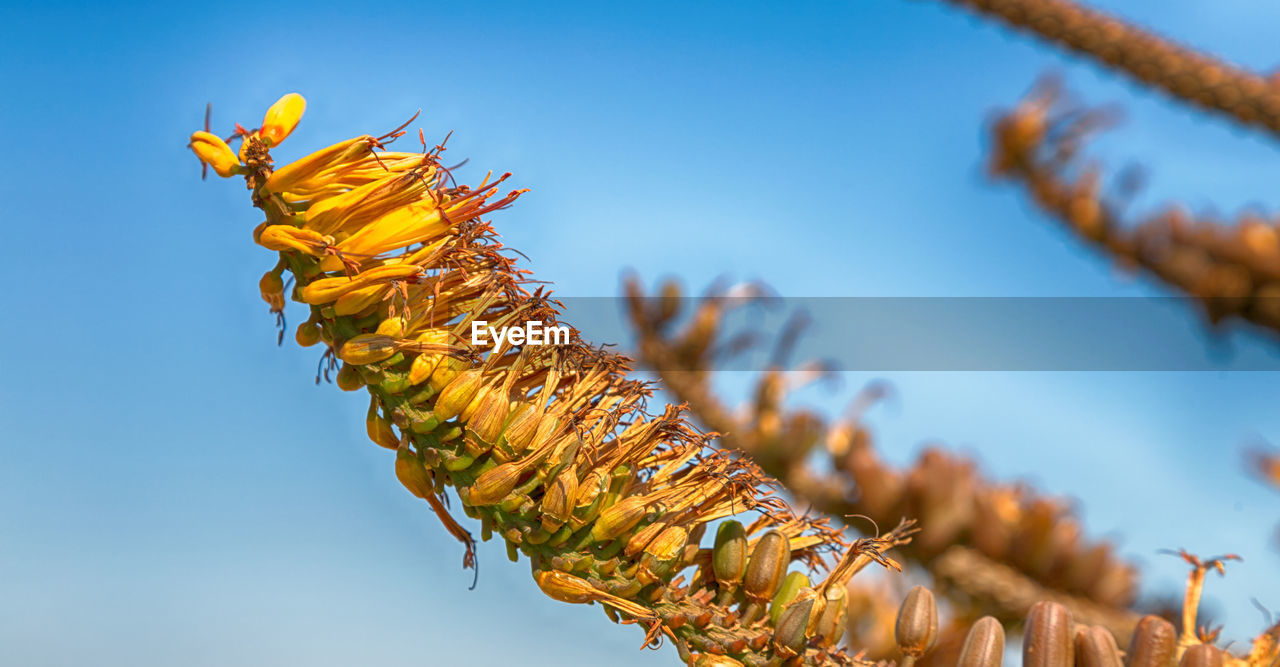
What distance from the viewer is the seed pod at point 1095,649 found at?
1.44 ft

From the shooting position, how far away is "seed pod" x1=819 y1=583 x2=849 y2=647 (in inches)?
19.6

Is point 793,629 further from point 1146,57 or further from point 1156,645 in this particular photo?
point 1146,57

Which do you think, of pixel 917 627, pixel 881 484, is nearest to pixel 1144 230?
pixel 881 484

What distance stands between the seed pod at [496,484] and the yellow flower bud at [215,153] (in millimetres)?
220

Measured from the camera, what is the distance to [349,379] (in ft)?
1.69

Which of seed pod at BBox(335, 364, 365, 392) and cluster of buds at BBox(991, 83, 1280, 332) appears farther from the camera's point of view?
cluster of buds at BBox(991, 83, 1280, 332)

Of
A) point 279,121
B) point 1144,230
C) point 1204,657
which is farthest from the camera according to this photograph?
point 1144,230

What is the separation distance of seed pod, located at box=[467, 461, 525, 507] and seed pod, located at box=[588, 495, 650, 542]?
0.05 metres

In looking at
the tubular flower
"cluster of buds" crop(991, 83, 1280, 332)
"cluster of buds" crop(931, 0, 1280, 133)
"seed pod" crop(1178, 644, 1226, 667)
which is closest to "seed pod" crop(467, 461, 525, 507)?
the tubular flower

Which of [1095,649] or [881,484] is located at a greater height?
[881,484]

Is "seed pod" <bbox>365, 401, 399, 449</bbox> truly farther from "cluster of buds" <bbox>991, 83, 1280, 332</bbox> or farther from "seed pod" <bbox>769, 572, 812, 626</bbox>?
"cluster of buds" <bbox>991, 83, 1280, 332</bbox>

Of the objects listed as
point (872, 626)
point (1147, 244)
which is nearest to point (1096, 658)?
point (872, 626)

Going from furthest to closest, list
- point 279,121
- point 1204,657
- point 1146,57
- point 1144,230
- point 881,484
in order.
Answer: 1. point 1144,230
2. point 1146,57
3. point 881,484
4. point 279,121
5. point 1204,657

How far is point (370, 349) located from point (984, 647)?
0.33m
